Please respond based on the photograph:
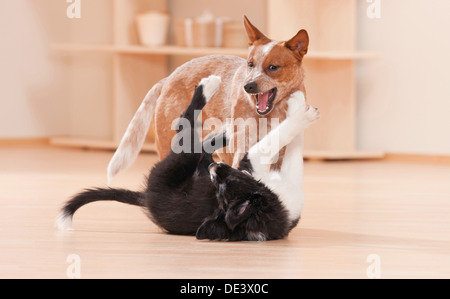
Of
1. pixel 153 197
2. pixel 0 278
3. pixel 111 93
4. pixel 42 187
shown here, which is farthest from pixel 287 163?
pixel 111 93

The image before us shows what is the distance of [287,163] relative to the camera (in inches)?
82.0

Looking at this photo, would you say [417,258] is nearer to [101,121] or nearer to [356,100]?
[356,100]

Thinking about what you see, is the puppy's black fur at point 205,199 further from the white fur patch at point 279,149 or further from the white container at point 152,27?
the white container at point 152,27

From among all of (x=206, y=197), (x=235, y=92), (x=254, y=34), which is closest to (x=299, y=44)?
(x=254, y=34)

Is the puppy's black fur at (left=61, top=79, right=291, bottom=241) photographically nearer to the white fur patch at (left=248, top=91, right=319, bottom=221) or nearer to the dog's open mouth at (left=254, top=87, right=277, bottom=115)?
the white fur patch at (left=248, top=91, right=319, bottom=221)

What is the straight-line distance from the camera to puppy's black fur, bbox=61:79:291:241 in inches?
75.4

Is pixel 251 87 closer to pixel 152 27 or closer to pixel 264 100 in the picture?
pixel 264 100

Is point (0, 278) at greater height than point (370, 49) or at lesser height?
lesser

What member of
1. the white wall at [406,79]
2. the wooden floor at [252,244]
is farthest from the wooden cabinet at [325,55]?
the wooden floor at [252,244]

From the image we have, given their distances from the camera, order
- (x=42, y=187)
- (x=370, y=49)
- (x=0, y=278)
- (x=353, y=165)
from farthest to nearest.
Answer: (x=370, y=49)
(x=353, y=165)
(x=42, y=187)
(x=0, y=278)

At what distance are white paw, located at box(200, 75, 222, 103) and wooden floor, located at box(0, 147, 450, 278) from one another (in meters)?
0.42

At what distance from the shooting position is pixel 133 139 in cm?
228

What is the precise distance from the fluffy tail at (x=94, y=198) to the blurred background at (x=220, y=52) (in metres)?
2.23

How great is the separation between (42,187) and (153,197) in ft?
4.21
